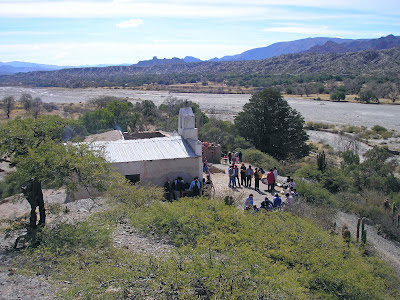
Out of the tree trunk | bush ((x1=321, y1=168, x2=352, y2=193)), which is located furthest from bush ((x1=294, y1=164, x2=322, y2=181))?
the tree trunk

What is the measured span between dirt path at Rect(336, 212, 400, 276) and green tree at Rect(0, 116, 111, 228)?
11.1m

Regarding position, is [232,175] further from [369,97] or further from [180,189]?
[369,97]

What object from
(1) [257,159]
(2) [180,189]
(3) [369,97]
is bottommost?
(1) [257,159]

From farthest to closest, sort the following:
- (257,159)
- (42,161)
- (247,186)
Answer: (257,159), (247,186), (42,161)

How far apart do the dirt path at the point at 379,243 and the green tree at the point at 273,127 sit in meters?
14.2

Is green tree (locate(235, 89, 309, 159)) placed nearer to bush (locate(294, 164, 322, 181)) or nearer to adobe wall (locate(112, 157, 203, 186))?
bush (locate(294, 164, 322, 181))

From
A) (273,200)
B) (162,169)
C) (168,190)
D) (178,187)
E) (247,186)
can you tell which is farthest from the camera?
(247,186)

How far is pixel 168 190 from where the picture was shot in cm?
1644

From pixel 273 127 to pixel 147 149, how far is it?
1846 cm

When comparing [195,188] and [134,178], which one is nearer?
[195,188]

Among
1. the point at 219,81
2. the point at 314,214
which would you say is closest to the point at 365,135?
the point at 314,214

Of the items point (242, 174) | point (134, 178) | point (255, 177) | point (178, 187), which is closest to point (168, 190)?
point (178, 187)

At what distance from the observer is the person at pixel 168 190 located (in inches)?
639

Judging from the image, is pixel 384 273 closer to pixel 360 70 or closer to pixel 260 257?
pixel 260 257
